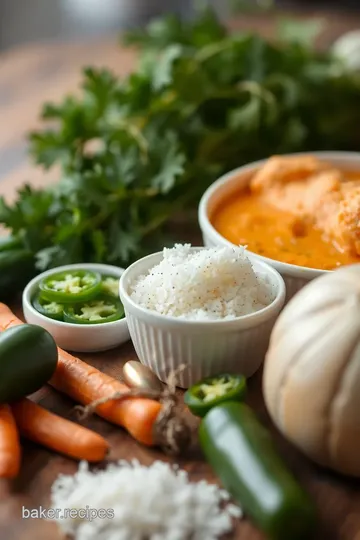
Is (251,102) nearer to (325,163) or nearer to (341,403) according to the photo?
(325,163)

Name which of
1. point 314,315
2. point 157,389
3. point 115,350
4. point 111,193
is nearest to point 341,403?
point 314,315

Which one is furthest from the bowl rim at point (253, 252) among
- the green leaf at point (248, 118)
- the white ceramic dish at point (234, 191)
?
the green leaf at point (248, 118)

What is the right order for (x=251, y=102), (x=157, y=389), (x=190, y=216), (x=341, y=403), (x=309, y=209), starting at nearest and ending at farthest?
(x=341, y=403)
(x=157, y=389)
(x=309, y=209)
(x=190, y=216)
(x=251, y=102)

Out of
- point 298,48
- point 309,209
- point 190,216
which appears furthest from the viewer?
point 298,48

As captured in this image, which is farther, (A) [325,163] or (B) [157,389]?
(A) [325,163]

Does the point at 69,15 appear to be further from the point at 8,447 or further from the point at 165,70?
the point at 8,447
